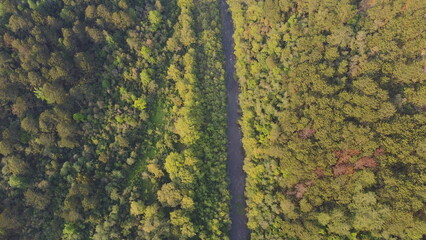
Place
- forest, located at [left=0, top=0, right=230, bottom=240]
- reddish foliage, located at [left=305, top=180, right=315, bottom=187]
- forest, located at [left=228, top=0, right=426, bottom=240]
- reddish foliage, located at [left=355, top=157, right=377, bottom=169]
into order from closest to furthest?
forest, located at [left=228, top=0, right=426, bottom=240], reddish foliage, located at [left=355, top=157, right=377, bottom=169], reddish foliage, located at [left=305, top=180, right=315, bottom=187], forest, located at [left=0, top=0, right=230, bottom=240]

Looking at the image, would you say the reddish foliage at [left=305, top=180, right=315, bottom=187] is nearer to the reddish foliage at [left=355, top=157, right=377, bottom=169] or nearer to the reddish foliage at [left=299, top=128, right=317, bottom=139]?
the reddish foliage at [left=355, top=157, right=377, bottom=169]

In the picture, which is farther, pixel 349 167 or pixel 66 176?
pixel 66 176

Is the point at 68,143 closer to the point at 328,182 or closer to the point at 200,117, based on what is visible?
the point at 200,117

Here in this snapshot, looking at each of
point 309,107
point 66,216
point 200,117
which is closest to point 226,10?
point 200,117

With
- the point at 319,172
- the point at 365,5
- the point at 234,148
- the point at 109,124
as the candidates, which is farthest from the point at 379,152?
the point at 109,124

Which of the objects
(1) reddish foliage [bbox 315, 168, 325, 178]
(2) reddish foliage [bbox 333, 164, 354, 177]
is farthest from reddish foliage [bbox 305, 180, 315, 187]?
(2) reddish foliage [bbox 333, 164, 354, 177]

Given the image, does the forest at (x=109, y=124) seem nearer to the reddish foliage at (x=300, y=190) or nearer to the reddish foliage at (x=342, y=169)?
the reddish foliage at (x=300, y=190)

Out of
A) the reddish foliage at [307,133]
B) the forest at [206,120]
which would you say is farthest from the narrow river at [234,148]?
the reddish foliage at [307,133]
